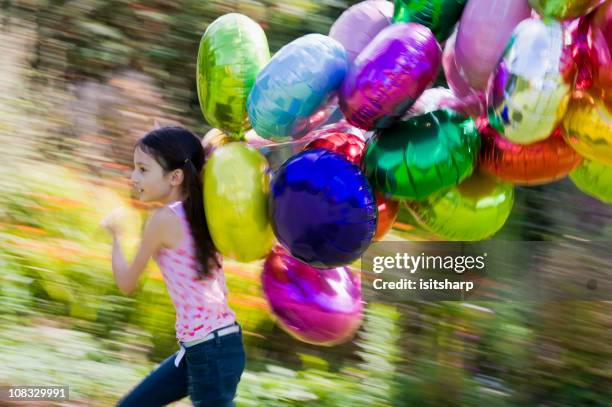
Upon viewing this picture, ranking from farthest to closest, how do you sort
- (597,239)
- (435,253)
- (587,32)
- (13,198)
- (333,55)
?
(13,198) < (435,253) < (597,239) < (333,55) < (587,32)

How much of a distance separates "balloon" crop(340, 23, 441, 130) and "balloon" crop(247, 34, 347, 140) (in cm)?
8

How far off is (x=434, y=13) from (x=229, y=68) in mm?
592

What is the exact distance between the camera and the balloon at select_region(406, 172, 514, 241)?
2633mm

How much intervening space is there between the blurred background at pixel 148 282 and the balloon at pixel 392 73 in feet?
2.48

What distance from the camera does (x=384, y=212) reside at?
271cm

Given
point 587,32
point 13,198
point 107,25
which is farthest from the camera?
point 107,25

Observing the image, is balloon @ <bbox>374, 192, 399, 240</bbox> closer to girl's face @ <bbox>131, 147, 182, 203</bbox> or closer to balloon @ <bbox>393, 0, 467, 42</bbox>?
balloon @ <bbox>393, 0, 467, 42</bbox>

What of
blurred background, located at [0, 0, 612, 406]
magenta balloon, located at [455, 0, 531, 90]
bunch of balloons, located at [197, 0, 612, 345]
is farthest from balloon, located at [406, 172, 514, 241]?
blurred background, located at [0, 0, 612, 406]

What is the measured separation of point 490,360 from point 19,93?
317 cm

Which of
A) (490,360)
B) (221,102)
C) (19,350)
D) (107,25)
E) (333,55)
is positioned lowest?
(19,350)

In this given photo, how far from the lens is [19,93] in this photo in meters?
5.52

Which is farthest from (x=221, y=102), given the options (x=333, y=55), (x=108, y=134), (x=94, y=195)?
(x=108, y=134)

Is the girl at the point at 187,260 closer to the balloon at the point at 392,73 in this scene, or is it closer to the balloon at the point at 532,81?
the balloon at the point at 392,73

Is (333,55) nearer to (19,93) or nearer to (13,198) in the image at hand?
(13,198)
